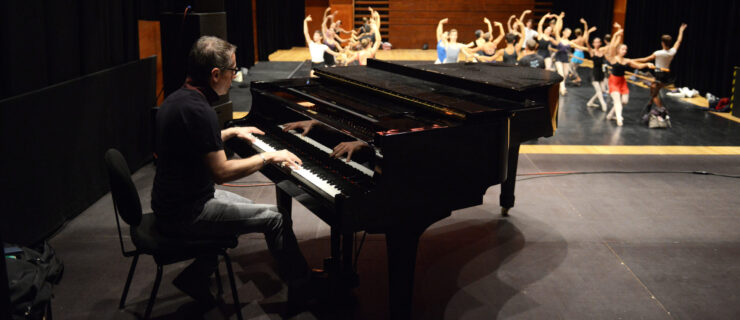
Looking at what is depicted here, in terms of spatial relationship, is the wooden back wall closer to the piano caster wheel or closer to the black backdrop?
the black backdrop

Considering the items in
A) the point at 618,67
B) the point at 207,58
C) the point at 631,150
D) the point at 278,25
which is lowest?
the point at 631,150

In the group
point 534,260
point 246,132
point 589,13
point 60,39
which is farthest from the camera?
point 589,13

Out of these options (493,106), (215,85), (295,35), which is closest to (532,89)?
(493,106)

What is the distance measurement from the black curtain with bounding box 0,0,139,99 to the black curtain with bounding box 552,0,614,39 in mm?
13316

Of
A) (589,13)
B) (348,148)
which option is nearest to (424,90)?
(348,148)

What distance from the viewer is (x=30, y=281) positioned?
100 inches

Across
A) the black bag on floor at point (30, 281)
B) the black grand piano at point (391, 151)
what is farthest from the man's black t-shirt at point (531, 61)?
the black bag on floor at point (30, 281)

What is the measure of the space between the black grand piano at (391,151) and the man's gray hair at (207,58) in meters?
0.56

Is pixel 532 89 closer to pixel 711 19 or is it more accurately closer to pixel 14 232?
pixel 14 232

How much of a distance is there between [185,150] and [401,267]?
107cm

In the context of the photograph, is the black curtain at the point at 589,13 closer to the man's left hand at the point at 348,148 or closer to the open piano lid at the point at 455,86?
the open piano lid at the point at 455,86

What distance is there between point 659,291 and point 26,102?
12.7 feet

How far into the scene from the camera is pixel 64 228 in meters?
4.23

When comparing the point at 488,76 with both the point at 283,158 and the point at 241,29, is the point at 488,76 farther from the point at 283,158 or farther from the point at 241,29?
the point at 241,29
